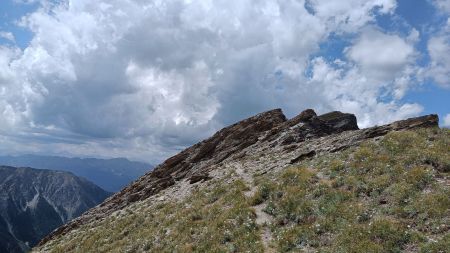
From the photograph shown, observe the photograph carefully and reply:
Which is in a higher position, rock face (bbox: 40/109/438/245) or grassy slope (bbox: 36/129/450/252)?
rock face (bbox: 40/109/438/245)

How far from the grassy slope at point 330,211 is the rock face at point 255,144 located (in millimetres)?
4723

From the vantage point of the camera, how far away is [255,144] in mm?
43844

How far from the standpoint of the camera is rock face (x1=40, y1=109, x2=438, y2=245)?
3186cm

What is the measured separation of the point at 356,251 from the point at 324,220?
3.24 meters

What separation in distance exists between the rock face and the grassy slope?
186 inches

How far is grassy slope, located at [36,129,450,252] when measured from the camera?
Result: 14625 mm

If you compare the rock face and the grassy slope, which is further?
the rock face

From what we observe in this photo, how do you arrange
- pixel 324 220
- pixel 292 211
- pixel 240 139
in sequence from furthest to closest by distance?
pixel 240 139 < pixel 292 211 < pixel 324 220

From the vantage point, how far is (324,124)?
144 feet

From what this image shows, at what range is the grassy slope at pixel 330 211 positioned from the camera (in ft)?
48.0

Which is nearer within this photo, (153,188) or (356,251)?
(356,251)

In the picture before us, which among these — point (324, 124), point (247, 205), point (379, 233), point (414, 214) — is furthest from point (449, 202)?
point (324, 124)

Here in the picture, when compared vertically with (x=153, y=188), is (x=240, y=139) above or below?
above

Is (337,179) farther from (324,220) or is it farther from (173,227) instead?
(173,227)
